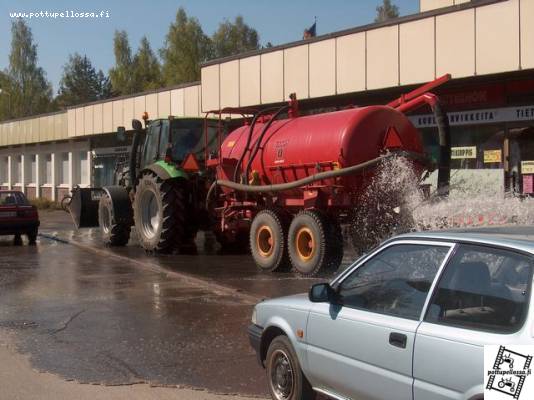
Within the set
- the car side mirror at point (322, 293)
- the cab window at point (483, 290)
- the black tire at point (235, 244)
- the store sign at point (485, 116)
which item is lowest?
the black tire at point (235, 244)

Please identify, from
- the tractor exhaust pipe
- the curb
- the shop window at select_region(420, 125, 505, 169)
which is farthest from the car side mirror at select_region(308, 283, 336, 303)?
the shop window at select_region(420, 125, 505, 169)

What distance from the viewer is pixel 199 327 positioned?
7738mm

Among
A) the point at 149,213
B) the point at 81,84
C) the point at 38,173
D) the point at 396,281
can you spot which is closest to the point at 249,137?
the point at 149,213

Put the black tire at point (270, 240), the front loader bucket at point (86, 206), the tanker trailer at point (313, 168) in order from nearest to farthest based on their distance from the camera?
the tanker trailer at point (313, 168), the black tire at point (270, 240), the front loader bucket at point (86, 206)

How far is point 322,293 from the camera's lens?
4480 mm

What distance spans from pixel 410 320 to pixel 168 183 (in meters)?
10.8

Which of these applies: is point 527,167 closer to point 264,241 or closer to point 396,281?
point 264,241

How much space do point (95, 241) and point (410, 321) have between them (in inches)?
630

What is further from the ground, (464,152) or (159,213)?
(464,152)

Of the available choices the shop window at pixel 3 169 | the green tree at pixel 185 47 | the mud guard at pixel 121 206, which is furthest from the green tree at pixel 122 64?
the mud guard at pixel 121 206

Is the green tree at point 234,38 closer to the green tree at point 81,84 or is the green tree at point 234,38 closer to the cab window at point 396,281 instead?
the green tree at point 81,84

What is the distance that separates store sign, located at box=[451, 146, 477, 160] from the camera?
55.6 ft

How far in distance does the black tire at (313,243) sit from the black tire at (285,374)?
546cm

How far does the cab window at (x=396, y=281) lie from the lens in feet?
12.7
